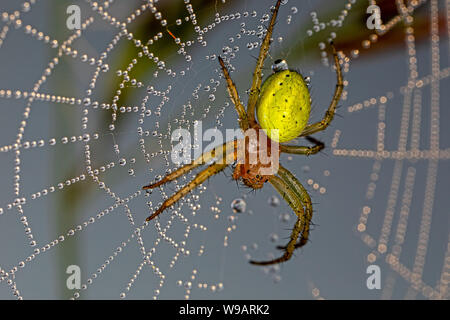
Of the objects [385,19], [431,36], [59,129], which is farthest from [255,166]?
[431,36]

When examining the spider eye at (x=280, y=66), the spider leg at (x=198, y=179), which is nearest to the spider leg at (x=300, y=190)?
the spider leg at (x=198, y=179)

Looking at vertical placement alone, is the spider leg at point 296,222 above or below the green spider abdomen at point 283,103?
below

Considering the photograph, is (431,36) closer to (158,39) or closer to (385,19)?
(385,19)

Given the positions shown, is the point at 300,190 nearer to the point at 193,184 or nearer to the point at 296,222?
the point at 296,222

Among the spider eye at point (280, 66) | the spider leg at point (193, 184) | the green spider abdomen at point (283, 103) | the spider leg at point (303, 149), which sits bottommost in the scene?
the spider leg at point (193, 184)

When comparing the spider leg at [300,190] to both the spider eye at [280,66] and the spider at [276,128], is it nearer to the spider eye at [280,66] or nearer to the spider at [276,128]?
the spider at [276,128]

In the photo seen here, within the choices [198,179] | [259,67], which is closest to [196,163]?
[198,179]

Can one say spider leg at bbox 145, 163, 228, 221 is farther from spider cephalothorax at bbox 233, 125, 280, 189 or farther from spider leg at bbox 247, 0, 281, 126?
spider leg at bbox 247, 0, 281, 126
